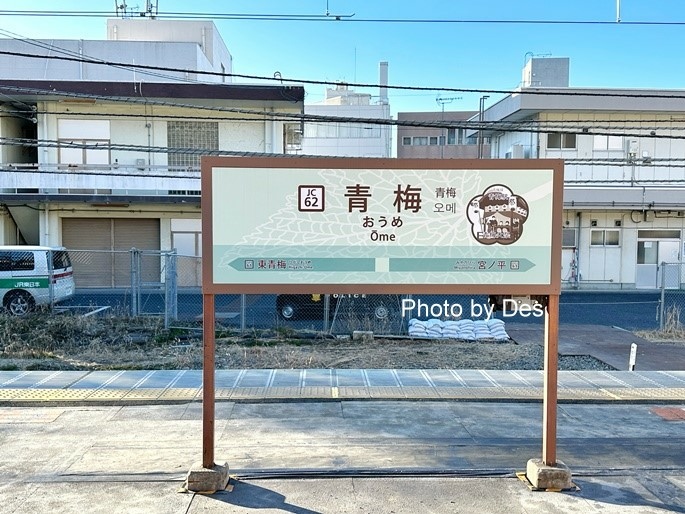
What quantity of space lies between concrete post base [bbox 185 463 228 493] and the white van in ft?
37.5

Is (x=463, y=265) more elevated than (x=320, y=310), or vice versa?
(x=463, y=265)

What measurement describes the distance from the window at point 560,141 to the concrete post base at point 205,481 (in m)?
22.3

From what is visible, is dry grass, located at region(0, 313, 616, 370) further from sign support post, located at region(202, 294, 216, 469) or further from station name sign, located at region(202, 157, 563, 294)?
station name sign, located at region(202, 157, 563, 294)

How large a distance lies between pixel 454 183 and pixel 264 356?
6.03 meters

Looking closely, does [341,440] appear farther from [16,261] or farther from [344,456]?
[16,261]

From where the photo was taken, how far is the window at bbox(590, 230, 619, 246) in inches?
945

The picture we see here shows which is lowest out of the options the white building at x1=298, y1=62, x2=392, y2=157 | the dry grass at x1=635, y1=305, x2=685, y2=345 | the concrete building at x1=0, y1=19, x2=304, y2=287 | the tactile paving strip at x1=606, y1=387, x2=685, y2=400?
the dry grass at x1=635, y1=305, x2=685, y2=345

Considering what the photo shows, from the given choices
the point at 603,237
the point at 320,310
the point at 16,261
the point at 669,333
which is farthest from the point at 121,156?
the point at 603,237

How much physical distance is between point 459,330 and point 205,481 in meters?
8.11

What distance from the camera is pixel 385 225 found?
14.9 ft

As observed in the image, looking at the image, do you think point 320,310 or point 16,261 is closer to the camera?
point 320,310

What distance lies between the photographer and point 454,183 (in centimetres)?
454

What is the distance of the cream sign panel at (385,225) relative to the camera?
14.7ft

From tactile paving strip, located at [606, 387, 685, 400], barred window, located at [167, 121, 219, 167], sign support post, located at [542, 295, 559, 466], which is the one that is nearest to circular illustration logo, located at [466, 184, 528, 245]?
sign support post, located at [542, 295, 559, 466]
